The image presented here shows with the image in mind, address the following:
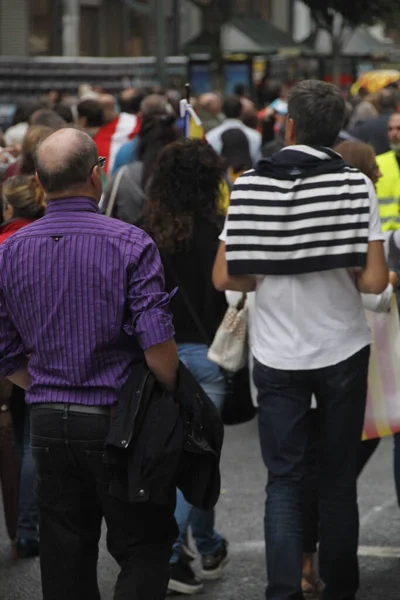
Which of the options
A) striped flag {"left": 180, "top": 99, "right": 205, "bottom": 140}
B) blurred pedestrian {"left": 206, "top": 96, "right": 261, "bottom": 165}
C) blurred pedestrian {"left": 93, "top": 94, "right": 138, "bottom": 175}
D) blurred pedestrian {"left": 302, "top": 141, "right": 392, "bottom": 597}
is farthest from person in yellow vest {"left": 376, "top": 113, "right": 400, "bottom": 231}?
blurred pedestrian {"left": 206, "top": 96, "right": 261, "bottom": 165}

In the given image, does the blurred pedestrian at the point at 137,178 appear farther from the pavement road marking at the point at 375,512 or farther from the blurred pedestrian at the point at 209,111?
the blurred pedestrian at the point at 209,111

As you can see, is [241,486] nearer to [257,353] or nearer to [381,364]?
[381,364]

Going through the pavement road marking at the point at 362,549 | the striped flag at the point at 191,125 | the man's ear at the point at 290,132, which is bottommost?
the pavement road marking at the point at 362,549

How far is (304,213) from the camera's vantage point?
4297 mm

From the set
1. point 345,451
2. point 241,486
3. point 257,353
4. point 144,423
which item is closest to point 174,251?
point 257,353

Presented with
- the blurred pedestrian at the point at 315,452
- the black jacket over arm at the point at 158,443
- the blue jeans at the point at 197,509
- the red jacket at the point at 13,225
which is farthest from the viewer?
the red jacket at the point at 13,225

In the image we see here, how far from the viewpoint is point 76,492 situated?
384cm

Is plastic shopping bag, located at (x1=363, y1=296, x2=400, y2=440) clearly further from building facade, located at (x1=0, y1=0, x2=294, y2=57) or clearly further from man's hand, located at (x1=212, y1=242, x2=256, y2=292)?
building facade, located at (x1=0, y1=0, x2=294, y2=57)

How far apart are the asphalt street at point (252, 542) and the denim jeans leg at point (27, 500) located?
13cm

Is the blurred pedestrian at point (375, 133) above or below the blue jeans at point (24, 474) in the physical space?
above

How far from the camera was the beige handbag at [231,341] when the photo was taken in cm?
501

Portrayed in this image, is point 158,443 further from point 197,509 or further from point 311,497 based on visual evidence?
point 197,509

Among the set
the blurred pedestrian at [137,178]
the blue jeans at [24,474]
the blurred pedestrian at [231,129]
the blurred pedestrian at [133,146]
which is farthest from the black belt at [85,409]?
the blurred pedestrian at [231,129]

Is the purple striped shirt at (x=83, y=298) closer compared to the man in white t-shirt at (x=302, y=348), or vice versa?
the purple striped shirt at (x=83, y=298)
